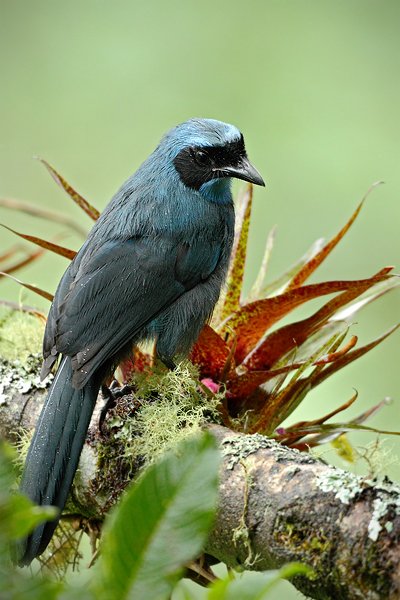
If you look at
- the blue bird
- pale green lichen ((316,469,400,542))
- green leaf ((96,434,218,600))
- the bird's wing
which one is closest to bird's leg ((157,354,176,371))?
the blue bird

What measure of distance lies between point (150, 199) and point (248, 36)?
280 centimetres

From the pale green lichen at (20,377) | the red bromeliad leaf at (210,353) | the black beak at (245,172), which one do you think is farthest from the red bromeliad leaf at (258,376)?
the black beak at (245,172)

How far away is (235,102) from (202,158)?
2.01 meters

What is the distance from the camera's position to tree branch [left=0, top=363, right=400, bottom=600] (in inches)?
55.7

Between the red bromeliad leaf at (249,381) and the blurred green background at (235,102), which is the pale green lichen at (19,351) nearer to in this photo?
the red bromeliad leaf at (249,381)

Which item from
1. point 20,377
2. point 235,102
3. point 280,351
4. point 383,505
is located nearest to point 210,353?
point 280,351

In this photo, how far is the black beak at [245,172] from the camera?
2964mm

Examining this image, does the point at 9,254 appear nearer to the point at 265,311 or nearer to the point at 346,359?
the point at 265,311

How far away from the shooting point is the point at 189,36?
17.3ft

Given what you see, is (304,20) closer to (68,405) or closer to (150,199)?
(150,199)

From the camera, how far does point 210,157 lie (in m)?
3.03

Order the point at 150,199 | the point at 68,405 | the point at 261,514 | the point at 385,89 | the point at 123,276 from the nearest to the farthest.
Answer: the point at 261,514
the point at 68,405
the point at 123,276
the point at 150,199
the point at 385,89

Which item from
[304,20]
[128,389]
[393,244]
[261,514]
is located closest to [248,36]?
[304,20]

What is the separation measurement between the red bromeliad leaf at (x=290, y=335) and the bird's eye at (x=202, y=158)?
865 mm
